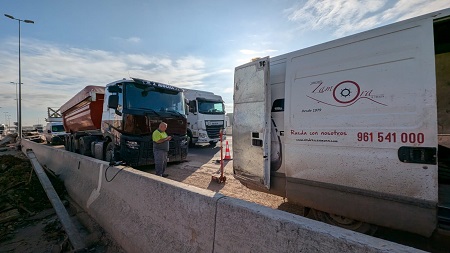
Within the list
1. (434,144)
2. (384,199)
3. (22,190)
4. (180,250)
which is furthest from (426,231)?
(22,190)

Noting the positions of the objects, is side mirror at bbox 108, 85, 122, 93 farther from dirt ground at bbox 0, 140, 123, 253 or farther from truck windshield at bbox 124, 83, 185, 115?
dirt ground at bbox 0, 140, 123, 253

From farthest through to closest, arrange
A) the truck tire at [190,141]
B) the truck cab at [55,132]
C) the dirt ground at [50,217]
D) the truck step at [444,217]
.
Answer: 1. the truck cab at [55,132]
2. the truck tire at [190,141]
3. the dirt ground at [50,217]
4. the truck step at [444,217]

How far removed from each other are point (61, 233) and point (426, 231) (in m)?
5.01

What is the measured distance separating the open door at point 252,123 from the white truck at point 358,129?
0.06 feet

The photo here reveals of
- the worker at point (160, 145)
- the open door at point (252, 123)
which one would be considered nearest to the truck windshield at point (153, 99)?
the worker at point (160, 145)

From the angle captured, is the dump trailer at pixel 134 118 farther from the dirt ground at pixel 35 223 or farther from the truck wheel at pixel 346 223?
the truck wheel at pixel 346 223

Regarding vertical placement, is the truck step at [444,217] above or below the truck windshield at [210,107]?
below

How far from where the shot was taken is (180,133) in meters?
8.39

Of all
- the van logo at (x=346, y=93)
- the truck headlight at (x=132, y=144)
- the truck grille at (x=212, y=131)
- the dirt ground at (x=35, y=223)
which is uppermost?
the van logo at (x=346, y=93)

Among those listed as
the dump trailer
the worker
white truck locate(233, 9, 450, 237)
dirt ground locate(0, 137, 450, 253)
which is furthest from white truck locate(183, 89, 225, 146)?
white truck locate(233, 9, 450, 237)

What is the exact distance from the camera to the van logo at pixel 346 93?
8.78ft

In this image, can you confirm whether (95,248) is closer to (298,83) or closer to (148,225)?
(148,225)

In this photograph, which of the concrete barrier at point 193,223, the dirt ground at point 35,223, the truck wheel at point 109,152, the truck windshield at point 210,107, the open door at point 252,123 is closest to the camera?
the concrete barrier at point 193,223

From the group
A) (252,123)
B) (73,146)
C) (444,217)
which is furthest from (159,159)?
(73,146)
